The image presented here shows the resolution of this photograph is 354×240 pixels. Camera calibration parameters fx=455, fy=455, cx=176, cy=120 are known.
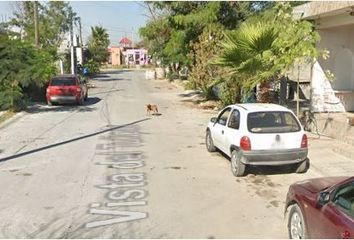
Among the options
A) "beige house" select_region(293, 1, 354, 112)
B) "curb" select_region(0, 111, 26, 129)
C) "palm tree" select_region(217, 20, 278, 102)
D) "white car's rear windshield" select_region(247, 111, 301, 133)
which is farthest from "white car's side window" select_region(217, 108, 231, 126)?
"curb" select_region(0, 111, 26, 129)

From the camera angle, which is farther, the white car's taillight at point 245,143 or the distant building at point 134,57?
the distant building at point 134,57

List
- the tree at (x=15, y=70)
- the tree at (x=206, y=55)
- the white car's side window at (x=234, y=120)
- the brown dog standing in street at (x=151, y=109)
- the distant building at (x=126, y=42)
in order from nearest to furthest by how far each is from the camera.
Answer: the white car's side window at (x=234, y=120) < the brown dog standing in street at (x=151, y=109) < the tree at (x=15, y=70) < the tree at (x=206, y=55) < the distant building at (x=126, y=42)

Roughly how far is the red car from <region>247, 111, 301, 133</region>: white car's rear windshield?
10.7ft

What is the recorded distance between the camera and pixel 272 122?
9.36 m

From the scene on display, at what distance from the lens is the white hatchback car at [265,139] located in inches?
356

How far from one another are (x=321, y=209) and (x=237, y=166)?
4.40 meters

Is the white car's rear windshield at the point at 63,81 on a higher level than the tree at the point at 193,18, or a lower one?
lower

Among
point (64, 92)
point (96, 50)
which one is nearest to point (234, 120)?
point (64, 92)

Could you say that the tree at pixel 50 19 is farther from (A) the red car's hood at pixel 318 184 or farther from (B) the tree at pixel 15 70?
(A) the red car's hood at pixel 318 184

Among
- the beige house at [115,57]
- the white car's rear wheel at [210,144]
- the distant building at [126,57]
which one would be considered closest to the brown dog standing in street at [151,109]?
the white car's rear wheel at [210,144]

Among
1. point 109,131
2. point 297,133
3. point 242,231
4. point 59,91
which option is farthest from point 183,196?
point 59,91

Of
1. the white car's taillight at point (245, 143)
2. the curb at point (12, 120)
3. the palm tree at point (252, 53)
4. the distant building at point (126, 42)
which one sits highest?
the distant building at point (126, 42)

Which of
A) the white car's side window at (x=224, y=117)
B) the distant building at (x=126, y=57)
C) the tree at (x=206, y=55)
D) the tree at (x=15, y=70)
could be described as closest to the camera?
the white car's side window at (x=224, y=117)

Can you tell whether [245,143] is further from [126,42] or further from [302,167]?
[126,42]
